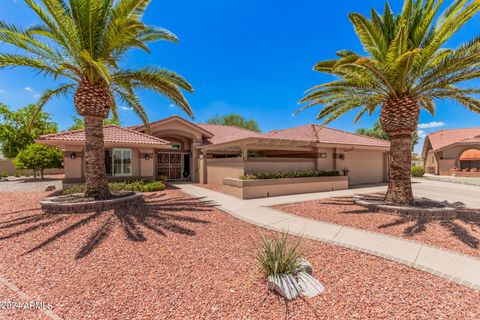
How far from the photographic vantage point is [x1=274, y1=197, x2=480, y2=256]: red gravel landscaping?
19.1 feet

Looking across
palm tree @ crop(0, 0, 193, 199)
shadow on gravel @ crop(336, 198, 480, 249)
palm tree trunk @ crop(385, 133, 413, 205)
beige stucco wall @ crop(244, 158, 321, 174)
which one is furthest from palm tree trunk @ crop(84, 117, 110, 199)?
palm tree trunk @ crop(385, 133, 413, 205)

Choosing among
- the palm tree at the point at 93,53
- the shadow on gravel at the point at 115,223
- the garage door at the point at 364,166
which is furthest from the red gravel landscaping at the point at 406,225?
the garage door at the point at 364,166

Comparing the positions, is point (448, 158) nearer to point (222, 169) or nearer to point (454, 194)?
point (454, 194)

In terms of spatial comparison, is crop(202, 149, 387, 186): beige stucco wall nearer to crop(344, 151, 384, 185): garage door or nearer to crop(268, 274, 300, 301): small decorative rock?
crop(344, 151, 384, 185): garage door

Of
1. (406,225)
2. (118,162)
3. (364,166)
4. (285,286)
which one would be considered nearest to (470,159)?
(364,166)

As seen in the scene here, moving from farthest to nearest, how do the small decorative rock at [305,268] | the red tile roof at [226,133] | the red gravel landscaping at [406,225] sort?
the red tile roof at [226,133], the red gravel landscaping at [406,225], the small decorative rock at [305,268]

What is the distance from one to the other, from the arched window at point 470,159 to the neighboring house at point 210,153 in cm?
1665

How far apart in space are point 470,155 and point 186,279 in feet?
127

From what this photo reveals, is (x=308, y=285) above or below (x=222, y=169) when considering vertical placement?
below

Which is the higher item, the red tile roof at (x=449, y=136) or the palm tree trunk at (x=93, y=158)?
the red tile roof at (x=449, y=136)

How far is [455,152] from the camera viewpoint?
29.7 metres

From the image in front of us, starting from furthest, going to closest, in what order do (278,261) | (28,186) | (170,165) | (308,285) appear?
(170,165) < (28,186) < (278,261) < (308,285)

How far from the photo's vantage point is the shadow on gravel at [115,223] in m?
5.95

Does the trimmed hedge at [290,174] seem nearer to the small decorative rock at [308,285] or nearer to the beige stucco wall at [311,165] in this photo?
the beige stucco wall at [311,165]
